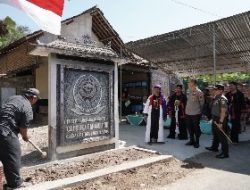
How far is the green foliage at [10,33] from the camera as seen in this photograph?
21.2m

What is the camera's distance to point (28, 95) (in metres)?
5.83

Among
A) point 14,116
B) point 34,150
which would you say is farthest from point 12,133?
point 34,150

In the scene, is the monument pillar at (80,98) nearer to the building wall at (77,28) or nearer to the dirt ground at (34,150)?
the dirt ground at (34,150)

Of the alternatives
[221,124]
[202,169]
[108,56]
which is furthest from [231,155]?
[108,56]

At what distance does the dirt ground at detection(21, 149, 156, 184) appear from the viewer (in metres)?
6.10

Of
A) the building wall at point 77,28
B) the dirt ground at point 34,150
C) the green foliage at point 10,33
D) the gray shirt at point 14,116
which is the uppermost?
the green foliage at point 10,33

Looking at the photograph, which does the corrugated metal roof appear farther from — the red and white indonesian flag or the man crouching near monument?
the red and white indonesian flag

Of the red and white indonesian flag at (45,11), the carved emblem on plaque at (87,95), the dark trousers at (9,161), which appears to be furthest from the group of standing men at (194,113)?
the dark trousers at (9,161)

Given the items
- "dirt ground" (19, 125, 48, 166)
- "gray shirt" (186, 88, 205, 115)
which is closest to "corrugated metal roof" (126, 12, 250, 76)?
"gray shirt" (186, 88, 205, 115)

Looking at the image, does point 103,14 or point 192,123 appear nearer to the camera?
point 192,123

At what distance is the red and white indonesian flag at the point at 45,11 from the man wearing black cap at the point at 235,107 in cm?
630

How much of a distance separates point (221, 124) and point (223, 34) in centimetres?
675

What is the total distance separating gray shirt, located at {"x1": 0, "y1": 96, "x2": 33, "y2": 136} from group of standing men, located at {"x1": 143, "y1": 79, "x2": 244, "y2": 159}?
4516mm

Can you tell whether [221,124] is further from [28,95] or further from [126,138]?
[28,95]
